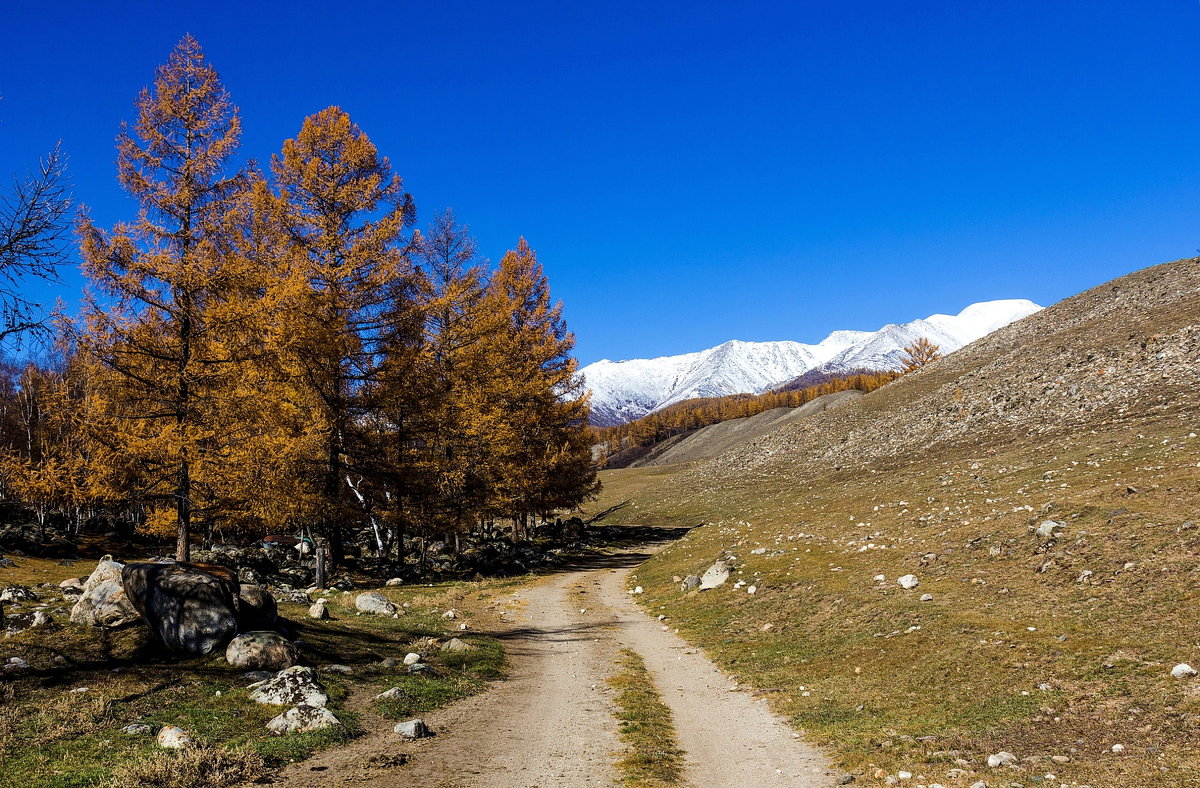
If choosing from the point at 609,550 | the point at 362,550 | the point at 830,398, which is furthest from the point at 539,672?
the point at 830,398

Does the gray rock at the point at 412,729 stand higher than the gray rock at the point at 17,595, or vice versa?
the gray rock at the point at 17,595

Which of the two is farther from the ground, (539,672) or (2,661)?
(2,661)

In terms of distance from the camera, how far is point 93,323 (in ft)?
62.3

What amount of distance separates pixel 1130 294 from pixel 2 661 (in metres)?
78.4

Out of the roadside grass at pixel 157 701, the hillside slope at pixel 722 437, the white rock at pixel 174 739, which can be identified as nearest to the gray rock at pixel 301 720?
the roadside grass at pixel 157 701

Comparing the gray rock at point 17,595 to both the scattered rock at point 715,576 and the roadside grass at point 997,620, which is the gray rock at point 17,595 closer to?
the roadside grass at point 997,620

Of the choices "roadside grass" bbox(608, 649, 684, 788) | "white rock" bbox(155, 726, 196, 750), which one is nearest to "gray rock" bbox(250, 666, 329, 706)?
"white rock" bbox(155, 726, 196, 750)

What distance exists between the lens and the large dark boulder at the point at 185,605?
1331 centimetres

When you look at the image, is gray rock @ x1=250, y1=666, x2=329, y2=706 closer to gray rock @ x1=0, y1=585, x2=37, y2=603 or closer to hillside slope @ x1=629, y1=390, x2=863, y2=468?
gray rock @ x1=0, y1=585, x2=37, y2=603

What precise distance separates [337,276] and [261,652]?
51.7 feet

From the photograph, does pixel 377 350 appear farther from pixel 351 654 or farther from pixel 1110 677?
pixel 1110 677

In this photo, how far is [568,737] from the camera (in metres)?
10.6

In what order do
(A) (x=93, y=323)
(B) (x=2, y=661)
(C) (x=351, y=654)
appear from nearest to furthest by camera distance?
(B) (x=2, y=661), (C) (x=351, y=654), (A) (x=93, y=323)

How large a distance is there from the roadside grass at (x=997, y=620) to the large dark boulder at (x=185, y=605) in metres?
11.6
